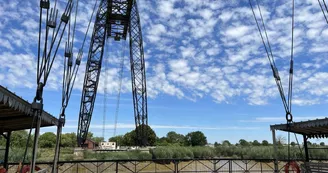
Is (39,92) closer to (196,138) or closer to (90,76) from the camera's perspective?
(90,76)

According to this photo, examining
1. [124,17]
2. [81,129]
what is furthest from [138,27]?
[81,129]

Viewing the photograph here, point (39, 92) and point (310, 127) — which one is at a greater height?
point (39, 92)

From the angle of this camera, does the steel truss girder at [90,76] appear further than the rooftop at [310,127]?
Yes

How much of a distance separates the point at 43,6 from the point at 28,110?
5.16ft

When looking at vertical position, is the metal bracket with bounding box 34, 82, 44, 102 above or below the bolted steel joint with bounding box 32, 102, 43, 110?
above

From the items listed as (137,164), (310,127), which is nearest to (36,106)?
(310,127)

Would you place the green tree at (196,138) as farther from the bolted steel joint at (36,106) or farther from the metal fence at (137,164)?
the bolted steel joint at (36,106)

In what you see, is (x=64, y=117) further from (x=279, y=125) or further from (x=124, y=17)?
(x=124, y=17)

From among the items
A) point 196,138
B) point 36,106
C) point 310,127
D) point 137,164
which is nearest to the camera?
point 36,106

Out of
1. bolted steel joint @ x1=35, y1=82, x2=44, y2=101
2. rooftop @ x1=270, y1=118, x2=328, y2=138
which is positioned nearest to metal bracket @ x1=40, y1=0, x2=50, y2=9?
bolted steel joint @ x1=35, y1=82, x2=44, y2=101

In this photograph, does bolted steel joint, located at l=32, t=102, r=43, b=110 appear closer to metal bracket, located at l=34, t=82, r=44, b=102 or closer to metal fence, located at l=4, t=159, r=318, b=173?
metal bracket, located at l=34, t=82, r=44, b=102

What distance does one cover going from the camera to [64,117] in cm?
618

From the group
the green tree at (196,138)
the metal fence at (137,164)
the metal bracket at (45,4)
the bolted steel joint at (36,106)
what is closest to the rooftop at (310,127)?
the metal fence at (137,164)

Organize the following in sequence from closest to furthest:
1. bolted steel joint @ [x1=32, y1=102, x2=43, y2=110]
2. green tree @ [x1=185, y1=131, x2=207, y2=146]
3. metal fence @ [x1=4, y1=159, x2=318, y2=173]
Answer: bolted steel joint @ [x1=32, y1=102, x2=43, y2=110] < metal fence @ [x1=4, y1=159, x2=318, y2=173] < green tree @ [x1=185, y1=131, x2=207, y2=146]
